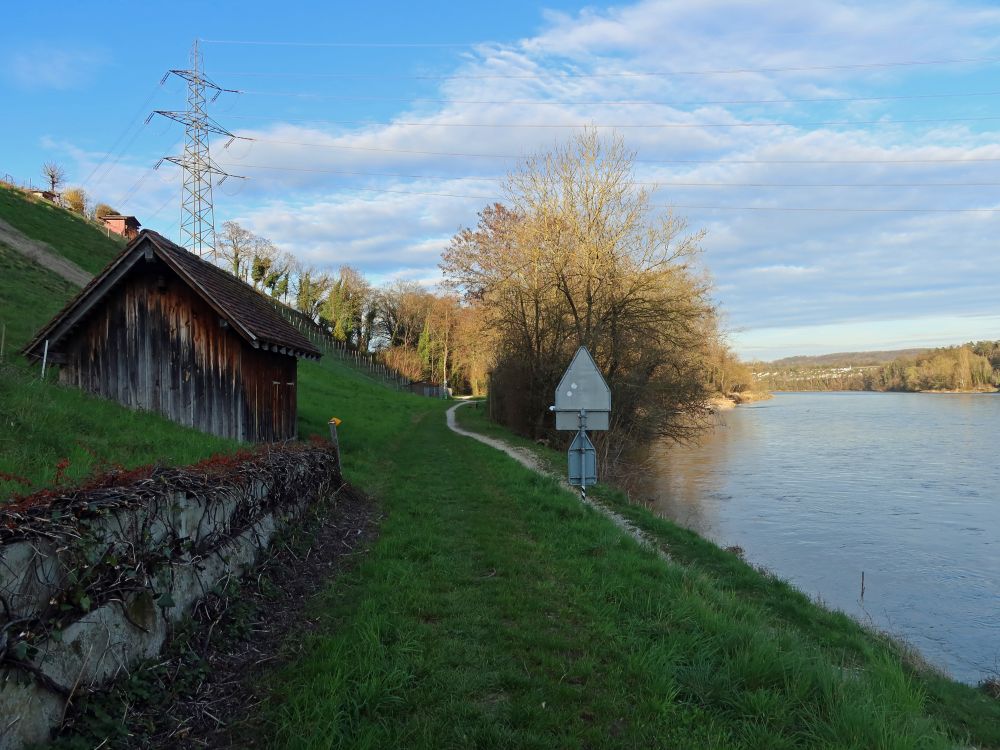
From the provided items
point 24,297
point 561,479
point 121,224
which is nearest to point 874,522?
point 561,479

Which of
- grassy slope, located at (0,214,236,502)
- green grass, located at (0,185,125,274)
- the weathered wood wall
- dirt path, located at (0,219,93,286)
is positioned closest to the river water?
grassy slope, located at (0,214,236,502)

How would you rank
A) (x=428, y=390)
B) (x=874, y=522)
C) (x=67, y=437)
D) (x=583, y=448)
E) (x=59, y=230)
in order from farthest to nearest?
(x=428, y=390)
(x=59, y=230)
(x=874, y=522)
(x=583, y=448)
(x=67, y=437)

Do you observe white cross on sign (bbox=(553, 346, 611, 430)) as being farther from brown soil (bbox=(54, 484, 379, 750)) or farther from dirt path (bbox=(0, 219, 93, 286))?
dirt path (bbox=(0, 219, 93, 286))

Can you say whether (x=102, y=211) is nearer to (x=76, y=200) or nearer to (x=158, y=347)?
(x=76, y=200)

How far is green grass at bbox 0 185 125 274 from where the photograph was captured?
3256 centimetres

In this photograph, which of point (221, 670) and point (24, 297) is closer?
point (221, 670)

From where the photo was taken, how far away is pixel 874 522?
15.2 metres

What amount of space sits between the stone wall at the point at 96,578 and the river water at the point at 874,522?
819 centimetres

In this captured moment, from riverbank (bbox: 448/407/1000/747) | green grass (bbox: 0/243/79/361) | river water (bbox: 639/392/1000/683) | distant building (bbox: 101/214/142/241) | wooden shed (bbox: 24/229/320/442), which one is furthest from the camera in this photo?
distant building (bbox: 101/214/142/241)

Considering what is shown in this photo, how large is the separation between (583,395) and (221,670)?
7.87m

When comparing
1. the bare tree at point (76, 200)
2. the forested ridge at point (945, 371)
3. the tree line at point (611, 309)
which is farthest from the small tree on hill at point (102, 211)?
the forested ridge at point (945, 371)

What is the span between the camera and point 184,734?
342cm

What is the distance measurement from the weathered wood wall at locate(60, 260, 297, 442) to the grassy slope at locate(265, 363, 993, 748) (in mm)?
5838

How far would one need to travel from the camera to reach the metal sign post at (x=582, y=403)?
11.1m
